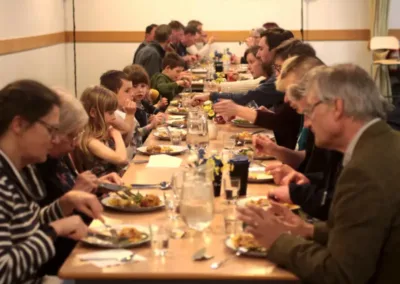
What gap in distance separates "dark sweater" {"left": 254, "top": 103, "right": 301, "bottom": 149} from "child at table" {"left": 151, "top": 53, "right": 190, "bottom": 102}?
278 centimetres

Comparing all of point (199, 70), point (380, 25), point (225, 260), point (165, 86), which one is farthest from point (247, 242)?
point (380, 25)

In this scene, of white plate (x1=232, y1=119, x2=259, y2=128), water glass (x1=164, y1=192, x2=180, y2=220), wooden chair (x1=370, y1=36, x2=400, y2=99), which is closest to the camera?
water glass (x1=164, y1=192, x2=180, y2=220)

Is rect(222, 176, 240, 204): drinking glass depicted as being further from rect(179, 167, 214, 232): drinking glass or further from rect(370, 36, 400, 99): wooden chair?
rect(370, 36, 400, 99): wooden chair

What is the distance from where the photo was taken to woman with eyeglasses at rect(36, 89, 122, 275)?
2762 millimetres

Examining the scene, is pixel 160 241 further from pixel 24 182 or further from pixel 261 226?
pixel 24 182

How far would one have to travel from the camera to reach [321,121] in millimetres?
2221

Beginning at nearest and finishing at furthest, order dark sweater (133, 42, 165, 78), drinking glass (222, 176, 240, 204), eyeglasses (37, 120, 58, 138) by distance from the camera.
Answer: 1. eyeglasses (37, 120, 58, 138)
2. drinking glass (222, 176, 240, 204)
3. dark sweater (133, 42, 165, 78)

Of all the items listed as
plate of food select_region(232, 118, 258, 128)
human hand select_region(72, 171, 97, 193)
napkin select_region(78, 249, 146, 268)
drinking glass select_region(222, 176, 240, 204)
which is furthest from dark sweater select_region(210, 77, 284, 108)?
napkin select_region(78, 249, 146, 268)

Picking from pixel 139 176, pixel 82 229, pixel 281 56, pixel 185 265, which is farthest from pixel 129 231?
pixel 281 56

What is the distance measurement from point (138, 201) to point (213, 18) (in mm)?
9081

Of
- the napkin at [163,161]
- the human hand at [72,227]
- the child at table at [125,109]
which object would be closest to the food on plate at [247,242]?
the human hand at [72,227]

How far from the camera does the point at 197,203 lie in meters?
2.38

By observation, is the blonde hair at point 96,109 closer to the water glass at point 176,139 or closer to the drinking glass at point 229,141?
the water glass at point 176,139

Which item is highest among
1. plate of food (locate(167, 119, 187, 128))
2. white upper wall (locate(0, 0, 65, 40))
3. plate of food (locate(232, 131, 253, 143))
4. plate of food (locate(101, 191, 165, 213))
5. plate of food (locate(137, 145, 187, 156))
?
white upper wall (locate(0, 0, 65, 40))
